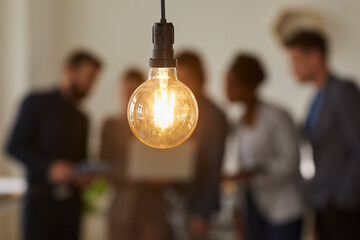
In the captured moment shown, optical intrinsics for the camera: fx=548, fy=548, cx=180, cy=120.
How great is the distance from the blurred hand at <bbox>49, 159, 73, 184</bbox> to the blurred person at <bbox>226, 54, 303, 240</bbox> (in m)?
0.85

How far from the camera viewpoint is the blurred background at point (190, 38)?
4336 millimetres

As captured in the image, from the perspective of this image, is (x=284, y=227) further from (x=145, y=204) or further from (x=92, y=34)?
(x=92, y=34)

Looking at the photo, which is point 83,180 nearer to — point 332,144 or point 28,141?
point 28,141

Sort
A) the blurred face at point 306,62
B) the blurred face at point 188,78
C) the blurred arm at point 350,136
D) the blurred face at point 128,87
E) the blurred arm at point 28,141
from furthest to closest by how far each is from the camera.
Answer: the blurred face at point 128,87 < the blurred arm at point 28,141 < the blurred face at point 188,78 < the blurred face at point 306,62 < the blurred arm at point 350,136

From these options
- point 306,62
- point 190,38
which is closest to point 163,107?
point 306,62

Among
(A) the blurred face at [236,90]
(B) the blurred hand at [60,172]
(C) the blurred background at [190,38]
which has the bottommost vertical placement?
(B) the blurred hand at [60,172]

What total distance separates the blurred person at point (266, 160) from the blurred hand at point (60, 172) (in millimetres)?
850

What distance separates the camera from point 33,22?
13.6 ft

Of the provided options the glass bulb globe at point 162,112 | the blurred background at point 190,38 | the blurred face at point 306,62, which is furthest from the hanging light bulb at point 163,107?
the blurred background at point 190,38

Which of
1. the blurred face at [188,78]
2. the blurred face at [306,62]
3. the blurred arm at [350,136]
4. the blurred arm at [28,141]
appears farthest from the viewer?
the blurred arm at [28,141]

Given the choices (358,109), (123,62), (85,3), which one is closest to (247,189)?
(358,109)

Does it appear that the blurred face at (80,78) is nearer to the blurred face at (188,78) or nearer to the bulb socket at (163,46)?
the blurred face at (188,78)

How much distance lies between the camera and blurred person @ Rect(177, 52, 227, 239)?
8.73 ft

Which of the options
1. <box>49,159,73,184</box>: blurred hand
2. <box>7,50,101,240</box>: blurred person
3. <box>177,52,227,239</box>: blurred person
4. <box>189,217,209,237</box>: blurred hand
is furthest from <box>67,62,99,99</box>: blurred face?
<box>189,217,209,237</box>: blurred hand
